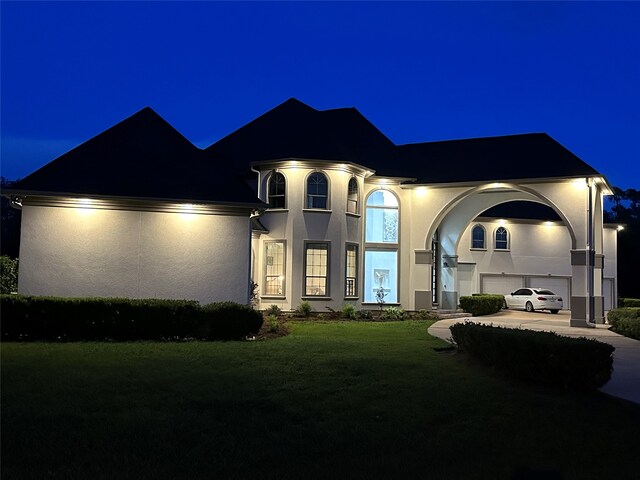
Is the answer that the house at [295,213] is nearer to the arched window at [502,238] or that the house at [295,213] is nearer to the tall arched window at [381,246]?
→ the tall arched window at [381,246]

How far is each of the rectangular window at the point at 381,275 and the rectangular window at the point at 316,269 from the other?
3105 millimetres

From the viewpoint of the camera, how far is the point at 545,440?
8.12 metres

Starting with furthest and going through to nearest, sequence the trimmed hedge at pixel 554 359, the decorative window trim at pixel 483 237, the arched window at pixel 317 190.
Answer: the decorative window trim at pixel 483 237
the arched window at pixel 317 190
the trimmed hedge at pixel 554 359

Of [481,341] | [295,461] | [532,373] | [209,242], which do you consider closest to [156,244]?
[209,242]

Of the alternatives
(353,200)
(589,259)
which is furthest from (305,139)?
(589,259)

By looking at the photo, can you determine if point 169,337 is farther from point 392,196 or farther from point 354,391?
point 392,196

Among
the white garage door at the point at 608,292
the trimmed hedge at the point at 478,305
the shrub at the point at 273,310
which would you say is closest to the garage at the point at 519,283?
the white garage door at the point at 608,292

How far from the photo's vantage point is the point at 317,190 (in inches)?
1035

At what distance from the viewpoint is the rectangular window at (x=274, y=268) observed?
84.7 feet

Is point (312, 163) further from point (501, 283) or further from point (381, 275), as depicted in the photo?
point (501, 283)

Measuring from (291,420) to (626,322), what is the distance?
16.7 metres

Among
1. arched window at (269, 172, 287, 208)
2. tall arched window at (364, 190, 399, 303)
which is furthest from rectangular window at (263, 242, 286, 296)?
tall arched window at (364, 190, 399, 303)

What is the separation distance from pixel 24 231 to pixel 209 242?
5366 millimetres

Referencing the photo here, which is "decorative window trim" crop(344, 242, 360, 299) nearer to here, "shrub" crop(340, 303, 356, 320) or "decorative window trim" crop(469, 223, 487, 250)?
A: "shrub" crop(340, 303, 356, 320)
